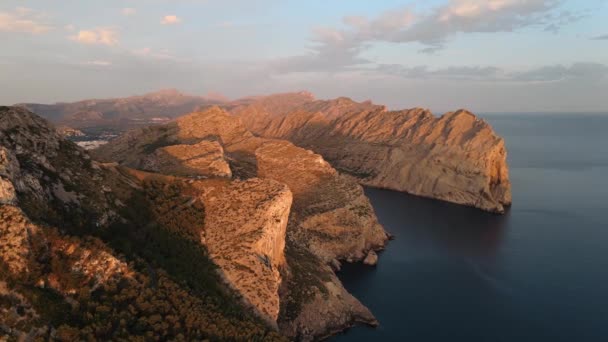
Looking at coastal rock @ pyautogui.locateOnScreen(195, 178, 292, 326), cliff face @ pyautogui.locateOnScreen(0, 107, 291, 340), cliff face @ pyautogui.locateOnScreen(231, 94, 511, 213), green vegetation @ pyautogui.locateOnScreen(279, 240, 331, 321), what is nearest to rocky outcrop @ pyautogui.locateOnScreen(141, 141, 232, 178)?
cliff face @ pyautogui.locateOnScreen(0, 107, 291, 340)

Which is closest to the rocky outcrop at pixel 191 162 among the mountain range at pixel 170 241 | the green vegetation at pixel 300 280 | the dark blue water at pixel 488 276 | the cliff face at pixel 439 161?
the mountain range at pixel 170 241

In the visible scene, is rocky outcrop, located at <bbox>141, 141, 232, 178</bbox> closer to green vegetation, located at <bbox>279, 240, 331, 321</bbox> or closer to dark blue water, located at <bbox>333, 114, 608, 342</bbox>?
green vegetation, located at <bbox>279, 240, 331, 321</bbox>

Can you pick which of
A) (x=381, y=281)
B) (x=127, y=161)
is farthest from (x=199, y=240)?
(x=127, y=161)

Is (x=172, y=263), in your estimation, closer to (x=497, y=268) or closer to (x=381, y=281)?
(x=381, y=281)

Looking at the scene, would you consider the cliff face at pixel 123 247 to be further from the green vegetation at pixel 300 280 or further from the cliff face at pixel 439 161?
the cliff face at pixel 439 161

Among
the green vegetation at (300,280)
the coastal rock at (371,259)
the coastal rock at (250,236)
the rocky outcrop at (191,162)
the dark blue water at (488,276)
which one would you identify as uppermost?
the rocky outcrop at (191,162)

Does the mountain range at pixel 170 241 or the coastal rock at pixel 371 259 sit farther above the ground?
the mountain range at pixel 170 241

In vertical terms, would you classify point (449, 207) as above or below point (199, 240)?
below
